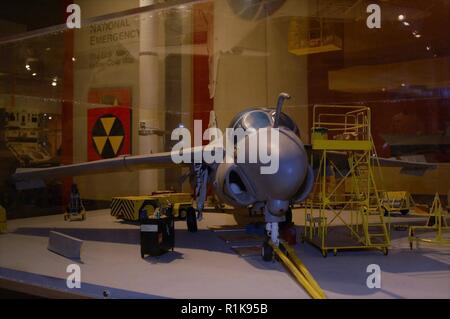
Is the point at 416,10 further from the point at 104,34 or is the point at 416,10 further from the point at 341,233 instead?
the point at 104,34

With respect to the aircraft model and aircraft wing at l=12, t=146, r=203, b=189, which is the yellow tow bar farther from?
aircraft wing at l=12, t=146, r=203, b=189

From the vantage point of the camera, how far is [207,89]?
1066cm

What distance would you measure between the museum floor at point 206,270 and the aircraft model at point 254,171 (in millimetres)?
812

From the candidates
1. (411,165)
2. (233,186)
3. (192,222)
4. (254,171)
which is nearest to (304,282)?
(254,171)

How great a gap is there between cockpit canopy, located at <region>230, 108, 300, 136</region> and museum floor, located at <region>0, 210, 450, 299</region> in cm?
208

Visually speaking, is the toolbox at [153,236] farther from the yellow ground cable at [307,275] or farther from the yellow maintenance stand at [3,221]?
the yellow maintenance stand at [3,221]

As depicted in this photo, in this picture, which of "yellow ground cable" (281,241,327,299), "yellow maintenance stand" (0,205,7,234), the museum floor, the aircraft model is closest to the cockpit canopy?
the aircraft model

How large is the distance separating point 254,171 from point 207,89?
18.7 feet

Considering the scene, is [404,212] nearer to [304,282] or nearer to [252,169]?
[252,169]

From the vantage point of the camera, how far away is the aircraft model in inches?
199

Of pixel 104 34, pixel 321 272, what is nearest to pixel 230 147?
pixel 321 272
